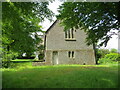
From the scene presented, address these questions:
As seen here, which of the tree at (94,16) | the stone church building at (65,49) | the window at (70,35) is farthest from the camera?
the window at (70,35)

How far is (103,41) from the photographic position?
32.8 feet

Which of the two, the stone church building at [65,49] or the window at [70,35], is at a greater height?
the window at [70,35]

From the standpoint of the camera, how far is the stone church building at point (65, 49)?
1875cm

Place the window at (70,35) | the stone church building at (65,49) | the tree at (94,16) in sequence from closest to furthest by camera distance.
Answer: the tree at (94,16) → the stone church building at (65,49) → the window at (70,35)

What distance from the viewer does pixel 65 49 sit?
1889 centimetres

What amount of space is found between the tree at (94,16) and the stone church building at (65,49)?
9252 mm

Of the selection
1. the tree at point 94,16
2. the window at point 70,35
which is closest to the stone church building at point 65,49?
the window at point 70,35

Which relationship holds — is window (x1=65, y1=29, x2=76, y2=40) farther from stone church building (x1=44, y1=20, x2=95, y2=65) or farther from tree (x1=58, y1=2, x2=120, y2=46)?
tree (x1=58, y1=2, x2=120, y2=46)

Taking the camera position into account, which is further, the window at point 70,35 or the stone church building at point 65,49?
the window at point 70,35

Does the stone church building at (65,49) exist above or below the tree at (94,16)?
below

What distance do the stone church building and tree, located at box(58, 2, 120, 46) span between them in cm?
925

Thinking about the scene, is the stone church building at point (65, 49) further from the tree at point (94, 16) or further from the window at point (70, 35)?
the tree at point (94, 16)

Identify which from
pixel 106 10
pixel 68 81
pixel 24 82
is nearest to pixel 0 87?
pixel 24 82

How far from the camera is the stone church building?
18750 mm
